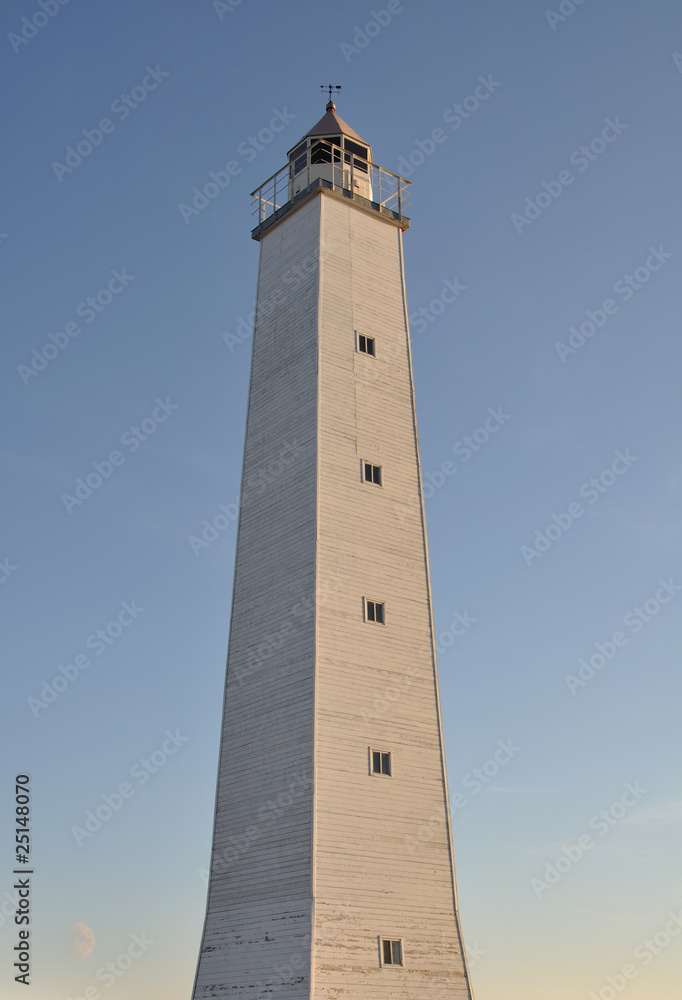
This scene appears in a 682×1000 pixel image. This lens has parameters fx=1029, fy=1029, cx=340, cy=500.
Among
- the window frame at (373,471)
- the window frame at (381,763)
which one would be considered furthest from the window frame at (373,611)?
the window frame at (373,471)

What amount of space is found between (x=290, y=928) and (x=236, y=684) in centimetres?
766

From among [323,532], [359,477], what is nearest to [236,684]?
[323,532]

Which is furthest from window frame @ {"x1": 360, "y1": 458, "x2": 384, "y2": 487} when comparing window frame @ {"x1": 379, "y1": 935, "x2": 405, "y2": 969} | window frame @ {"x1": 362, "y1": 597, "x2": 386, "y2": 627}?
window frame @ {"x1": 379, "y1": 935, "x2": 405, "y2": 969}

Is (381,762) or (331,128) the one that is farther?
(331,128)

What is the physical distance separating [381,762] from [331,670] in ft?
9.71

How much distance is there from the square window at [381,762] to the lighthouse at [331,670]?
0.19 feet

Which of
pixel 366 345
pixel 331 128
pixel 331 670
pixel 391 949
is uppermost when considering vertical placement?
pixel 331 128

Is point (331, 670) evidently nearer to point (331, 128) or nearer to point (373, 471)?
point (373, 471)

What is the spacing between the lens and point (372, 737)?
95.2 ft

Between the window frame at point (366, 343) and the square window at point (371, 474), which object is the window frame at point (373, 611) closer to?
the square window at point (371, 474)

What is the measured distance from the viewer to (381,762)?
29.0 metres

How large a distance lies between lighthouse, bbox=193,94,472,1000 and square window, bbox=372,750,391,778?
0.19 ft

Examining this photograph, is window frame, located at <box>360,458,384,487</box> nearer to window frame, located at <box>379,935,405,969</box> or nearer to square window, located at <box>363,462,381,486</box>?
square window, located at <box>363,462,381,486</box>

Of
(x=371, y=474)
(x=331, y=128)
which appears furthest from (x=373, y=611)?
(x=331, y=128)
